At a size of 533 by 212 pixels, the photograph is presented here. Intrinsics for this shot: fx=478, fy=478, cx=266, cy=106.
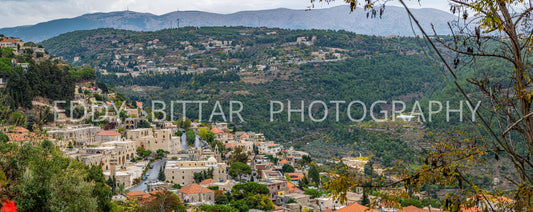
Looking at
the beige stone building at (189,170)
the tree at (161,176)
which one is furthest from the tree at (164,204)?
the beige stone building at (189,170)

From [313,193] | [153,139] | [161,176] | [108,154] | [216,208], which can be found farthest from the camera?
[153,139]

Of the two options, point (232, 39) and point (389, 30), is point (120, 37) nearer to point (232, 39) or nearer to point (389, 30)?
point (232, 39)

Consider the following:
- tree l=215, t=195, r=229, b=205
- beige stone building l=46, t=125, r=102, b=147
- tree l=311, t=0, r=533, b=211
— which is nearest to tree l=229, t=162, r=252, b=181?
tree l=215, t=195, r=229, b=205

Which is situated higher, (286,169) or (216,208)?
(216,208)

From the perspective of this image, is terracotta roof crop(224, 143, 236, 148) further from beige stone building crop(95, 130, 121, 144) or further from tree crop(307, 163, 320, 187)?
beige stone building crop(95, 130, 121, 144)

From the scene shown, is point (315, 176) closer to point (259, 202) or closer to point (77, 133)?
point (259, 202)

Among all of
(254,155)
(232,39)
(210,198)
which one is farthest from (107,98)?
(232,39)

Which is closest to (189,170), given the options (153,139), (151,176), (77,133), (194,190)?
(151,176)
